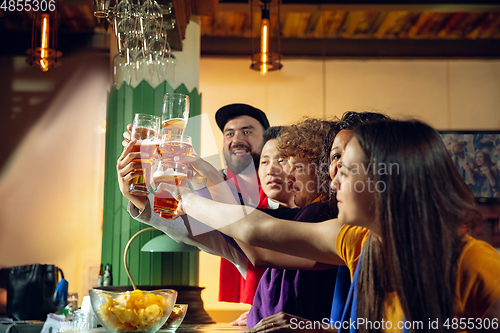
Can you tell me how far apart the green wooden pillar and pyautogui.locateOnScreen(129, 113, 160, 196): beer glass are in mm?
1818

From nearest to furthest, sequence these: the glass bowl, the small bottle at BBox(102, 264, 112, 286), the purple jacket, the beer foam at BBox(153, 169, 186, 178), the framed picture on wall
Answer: the beer foam at BBox(153, 169, 186, 178) → the purple jacket → the glass bowl → the small bottle at BBox(102, 264, 112, 286) → the framed picture on wall

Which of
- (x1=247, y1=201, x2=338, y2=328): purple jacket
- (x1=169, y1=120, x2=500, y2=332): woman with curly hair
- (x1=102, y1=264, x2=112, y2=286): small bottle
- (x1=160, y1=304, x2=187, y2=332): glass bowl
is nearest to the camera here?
(x1=169, y1=120, x2=500, y2=332): woman with curly hair

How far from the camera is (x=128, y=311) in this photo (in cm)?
125

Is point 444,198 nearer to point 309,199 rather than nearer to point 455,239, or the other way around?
point 455,239

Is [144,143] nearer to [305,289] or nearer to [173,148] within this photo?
[173,148]

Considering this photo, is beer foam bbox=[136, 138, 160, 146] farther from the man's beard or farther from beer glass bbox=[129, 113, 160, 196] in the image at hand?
the man's beard

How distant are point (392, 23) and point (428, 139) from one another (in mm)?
3717

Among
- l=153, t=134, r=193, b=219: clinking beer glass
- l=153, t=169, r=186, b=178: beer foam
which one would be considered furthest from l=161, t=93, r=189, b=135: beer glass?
l=153, t=169, r=186, b=178: beer foam

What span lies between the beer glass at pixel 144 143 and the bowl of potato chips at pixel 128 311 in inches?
12.2

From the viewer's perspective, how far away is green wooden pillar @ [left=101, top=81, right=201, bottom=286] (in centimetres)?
302

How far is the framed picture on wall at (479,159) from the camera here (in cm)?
452

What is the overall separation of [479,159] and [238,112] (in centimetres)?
301

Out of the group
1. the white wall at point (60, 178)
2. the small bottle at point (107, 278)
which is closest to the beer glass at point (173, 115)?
the small bottle at point (107, 278)

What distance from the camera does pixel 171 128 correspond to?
1261 mm
